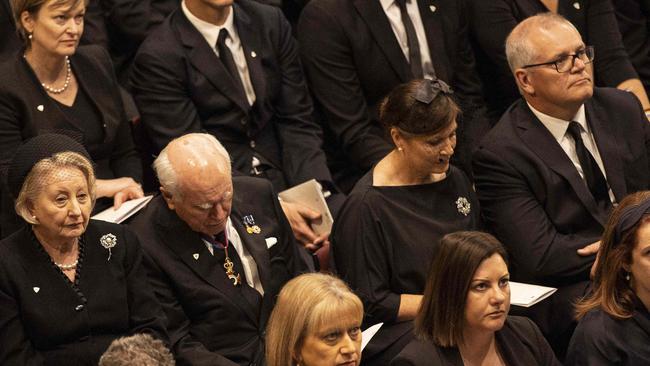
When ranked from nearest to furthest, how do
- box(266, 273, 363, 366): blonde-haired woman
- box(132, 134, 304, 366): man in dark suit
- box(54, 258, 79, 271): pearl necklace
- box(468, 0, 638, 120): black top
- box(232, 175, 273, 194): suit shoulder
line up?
box(266, 273, 363, 366): blonde-haired woman < box(54, 258, 79, 271): pearl necklace < box(132, 134, 304, 366): man in dark suit < box(232, 175, 273, 194): suit shoulder < box(468, 0, 638, 120): black top

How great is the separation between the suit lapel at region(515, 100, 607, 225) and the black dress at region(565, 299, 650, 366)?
0.77m

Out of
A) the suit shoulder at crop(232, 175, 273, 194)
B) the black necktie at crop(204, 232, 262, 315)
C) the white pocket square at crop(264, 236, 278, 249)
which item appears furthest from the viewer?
the suit shoulder at crop(232, 175, 273, 194)

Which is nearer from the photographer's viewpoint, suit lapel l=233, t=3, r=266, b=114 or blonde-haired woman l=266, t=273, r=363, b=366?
blonde-haired woman l=266, t=273, r=363, b=366

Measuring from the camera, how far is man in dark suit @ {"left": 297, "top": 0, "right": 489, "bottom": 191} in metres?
5.43

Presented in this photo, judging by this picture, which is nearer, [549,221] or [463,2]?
[549,221]

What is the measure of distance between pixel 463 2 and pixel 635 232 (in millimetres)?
2058

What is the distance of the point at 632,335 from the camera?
3922 mm

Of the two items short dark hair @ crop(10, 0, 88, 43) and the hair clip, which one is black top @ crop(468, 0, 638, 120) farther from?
short dark hair @ crop(10, 0, 88, 43)

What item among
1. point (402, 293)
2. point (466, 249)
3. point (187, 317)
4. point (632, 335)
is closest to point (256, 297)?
point (187, 317)

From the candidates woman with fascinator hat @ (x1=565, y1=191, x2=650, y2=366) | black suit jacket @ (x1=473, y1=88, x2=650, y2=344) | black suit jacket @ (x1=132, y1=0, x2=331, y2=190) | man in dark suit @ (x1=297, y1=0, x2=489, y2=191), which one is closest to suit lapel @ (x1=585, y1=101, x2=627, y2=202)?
black suit jacket @ (x1=473, y1=88, x2=650, y2=344)

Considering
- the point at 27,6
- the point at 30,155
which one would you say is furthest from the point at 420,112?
the point at 27,6

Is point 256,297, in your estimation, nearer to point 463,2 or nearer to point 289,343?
point 289,343

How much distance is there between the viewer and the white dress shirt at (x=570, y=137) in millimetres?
4785

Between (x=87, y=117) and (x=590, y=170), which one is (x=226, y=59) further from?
(x=590, y=170)
